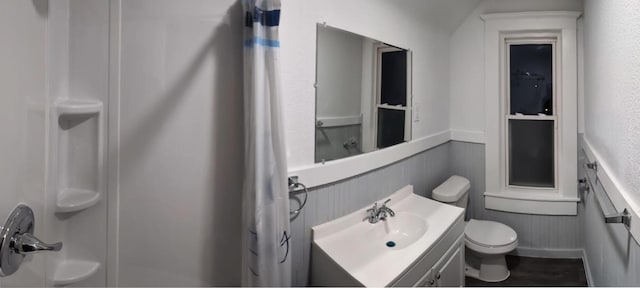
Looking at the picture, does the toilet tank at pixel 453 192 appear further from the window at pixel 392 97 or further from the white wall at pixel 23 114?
the white wall at pixel 23 114

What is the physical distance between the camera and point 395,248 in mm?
1395

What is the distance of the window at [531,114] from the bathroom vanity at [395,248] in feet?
4.48

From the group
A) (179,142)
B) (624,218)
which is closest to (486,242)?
(624,218)

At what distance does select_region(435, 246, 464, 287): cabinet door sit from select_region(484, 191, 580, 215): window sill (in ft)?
3.66

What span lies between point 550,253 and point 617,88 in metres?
1.91

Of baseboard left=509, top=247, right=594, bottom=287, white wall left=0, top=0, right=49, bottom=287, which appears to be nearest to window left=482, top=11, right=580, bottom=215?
baseboard left=509, top=247, right=594, bottom=287

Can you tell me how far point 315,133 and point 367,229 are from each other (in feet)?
1.93

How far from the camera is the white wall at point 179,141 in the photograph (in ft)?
2.74

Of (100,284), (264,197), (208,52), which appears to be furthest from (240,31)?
(100,284)

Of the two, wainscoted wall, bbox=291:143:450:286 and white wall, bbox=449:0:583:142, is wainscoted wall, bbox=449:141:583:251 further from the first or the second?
wainscoted wall, bbox=291:143:450:286

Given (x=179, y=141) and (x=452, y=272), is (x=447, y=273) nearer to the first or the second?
(x=452, y=272)

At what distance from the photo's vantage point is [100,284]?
829mm

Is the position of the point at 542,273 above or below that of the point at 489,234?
below

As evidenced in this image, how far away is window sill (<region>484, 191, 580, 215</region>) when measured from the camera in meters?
2.46
